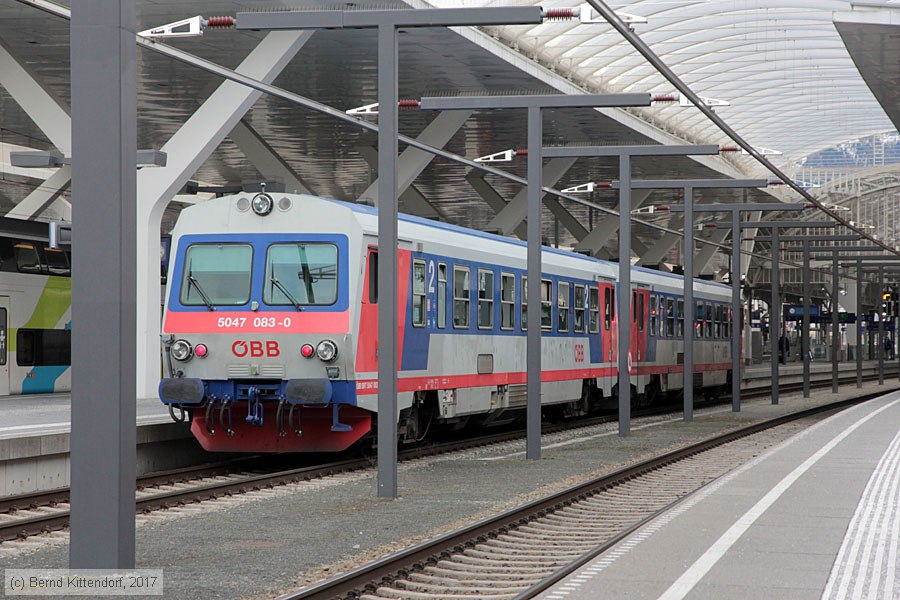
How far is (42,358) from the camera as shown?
87.7 ft

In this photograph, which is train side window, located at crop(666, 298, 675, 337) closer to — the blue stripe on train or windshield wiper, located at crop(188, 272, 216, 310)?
the blue stripe on train

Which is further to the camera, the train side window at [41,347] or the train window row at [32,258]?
the train side window at [41,347]

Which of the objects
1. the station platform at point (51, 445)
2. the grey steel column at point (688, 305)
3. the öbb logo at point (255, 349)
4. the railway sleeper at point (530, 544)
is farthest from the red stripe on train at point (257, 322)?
the grey steel column at point (688, 305)

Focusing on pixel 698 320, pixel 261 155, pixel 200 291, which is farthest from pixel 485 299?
pixel 261 155

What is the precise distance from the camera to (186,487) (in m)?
15.3

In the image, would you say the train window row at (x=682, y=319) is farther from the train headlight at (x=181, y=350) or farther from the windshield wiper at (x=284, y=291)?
the train headlight at (x=181, y=350)

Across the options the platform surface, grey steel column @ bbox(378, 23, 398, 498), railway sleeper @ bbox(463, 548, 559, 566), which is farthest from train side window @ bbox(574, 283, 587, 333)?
railway sleeper @ bbox(463, 548, 559, 566)

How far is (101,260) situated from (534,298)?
1137 cm

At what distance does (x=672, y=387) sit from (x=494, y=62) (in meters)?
9.75

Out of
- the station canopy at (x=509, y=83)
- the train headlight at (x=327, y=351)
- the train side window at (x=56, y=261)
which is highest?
the station canopy at (x=509, y=83)

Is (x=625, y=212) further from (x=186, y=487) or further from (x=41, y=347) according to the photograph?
(x=41, y=347)

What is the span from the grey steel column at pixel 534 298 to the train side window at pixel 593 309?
8.29 meters

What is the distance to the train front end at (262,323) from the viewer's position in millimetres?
16328

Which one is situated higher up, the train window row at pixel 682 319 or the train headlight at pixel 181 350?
the train window row at pixel 682 319
